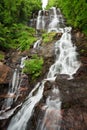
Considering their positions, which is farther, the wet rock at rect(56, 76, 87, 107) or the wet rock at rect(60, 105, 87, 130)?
the wet rock at rect(56, 76, 87, 107)

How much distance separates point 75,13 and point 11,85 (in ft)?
28.3

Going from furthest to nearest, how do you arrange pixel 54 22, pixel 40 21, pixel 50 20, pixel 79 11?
pixel 40 21
pixel 50 20
pixel 54 22
pixel 79 11

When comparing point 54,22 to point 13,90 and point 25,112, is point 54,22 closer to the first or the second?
point 13,90

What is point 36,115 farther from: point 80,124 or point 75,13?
point 75,13

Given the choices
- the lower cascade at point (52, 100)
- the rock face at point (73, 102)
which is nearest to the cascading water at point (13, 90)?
the lower cascade at point (52, 100)

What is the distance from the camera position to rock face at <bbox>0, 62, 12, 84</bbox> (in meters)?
13.3

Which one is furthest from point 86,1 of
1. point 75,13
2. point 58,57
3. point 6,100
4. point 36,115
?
point 36,115

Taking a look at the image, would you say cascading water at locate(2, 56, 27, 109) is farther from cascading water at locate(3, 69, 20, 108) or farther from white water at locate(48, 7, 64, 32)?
white water at locate(48, 7, 64, 32)

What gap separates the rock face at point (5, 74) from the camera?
1325 cm

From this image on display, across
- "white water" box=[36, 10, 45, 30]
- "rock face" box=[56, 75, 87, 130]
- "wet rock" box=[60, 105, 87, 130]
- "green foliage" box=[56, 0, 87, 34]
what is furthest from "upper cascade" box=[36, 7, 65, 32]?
"wet rock" box=[60, 105, 87, 130]

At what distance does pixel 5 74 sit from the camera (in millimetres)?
13711

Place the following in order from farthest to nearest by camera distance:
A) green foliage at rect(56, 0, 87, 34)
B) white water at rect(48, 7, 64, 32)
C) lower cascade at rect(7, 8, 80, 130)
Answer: white water at rect(48, 7, 64, 32), green foliage at rect(56, 0, 87, 34), lower cascade at rect(7, 8, 80, 130)

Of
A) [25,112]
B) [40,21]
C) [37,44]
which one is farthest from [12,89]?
[40,21]

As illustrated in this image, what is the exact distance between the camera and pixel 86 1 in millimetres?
15828
